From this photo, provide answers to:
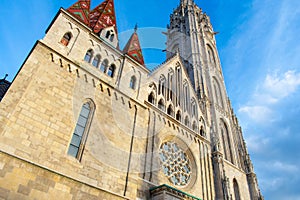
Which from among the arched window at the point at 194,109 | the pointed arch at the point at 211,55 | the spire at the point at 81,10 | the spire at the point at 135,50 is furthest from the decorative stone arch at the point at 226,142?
the spire at the point at 81,10

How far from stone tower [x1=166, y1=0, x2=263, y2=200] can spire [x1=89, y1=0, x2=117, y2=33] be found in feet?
29.2

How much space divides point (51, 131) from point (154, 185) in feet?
16.7

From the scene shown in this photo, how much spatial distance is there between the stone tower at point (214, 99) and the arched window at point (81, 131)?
30.4 ft

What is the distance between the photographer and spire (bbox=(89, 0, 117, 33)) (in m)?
13.1

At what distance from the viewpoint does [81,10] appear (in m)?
11.7

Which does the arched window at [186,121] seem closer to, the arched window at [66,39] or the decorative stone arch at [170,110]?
the decorative stone arch at [170,110]

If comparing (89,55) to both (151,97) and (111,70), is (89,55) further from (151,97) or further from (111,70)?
(151,97)

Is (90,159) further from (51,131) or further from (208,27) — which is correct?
(208,27)

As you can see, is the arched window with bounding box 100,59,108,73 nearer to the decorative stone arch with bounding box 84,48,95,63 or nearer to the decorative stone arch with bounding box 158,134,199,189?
the decorative stone arch with bounding box 84,48,95,63

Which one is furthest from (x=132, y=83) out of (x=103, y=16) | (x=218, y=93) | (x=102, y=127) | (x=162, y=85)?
(x=218, y=93)

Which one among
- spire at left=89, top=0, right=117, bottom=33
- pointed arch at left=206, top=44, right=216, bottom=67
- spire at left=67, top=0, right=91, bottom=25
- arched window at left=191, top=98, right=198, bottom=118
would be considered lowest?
arched window at left=191, top=98, right=198, bottom=118

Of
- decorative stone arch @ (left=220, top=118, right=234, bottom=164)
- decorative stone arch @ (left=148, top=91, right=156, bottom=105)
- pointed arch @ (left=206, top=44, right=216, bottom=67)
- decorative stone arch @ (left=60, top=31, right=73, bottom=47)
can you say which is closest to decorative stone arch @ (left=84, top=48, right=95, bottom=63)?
decorative stone arch @ (left=60, top=31, right=73, bottom=47)

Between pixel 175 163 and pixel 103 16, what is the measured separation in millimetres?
10395

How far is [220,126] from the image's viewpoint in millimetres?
19250
